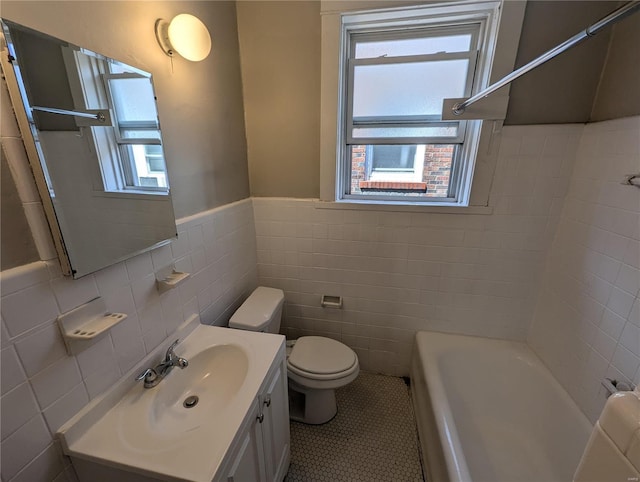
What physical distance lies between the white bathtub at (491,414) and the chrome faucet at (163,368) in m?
1.07

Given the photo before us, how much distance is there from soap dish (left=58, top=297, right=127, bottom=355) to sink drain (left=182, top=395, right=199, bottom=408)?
0.43 meters

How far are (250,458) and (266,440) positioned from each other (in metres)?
0.14

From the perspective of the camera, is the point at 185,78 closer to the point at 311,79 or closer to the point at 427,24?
the point at 311,79

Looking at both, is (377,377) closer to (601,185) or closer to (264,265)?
(264,265)

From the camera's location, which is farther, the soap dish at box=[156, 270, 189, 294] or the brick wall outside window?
the brick wall outside window

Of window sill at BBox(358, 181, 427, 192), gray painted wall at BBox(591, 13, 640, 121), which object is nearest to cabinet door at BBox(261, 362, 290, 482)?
window sill at BBox(358, 181, 427, 192)

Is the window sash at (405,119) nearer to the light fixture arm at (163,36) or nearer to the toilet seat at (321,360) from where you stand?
the light fixture arm at (163,36)

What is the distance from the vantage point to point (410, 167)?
1717 millimetres

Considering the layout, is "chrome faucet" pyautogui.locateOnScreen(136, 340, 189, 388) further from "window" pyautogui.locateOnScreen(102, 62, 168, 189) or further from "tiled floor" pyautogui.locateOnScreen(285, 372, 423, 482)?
"tiled floor" pyautogui.locateOnScreen(285, 372, 423, 482)

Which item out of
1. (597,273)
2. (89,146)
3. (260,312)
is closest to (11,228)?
(89,146)

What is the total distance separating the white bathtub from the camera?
4.05ft

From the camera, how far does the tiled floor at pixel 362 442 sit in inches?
54.2

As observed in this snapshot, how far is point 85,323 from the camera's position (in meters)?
0.77

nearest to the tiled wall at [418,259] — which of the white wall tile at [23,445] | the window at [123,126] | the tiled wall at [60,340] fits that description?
the tiled wall at [60,340]
